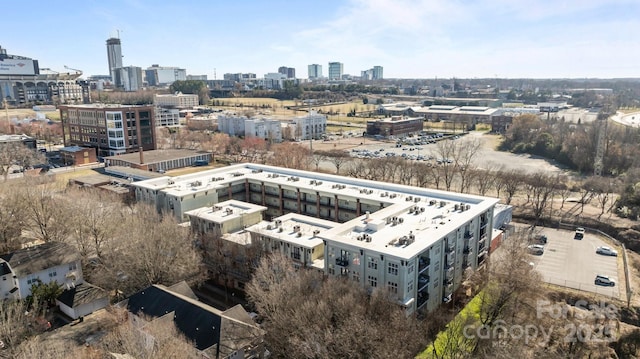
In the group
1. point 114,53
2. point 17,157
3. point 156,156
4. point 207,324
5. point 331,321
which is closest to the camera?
point 331,321

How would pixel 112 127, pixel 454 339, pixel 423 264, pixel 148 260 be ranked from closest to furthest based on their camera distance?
pixel 454 339
pixel 423 264
pixel 148 260
pixel 112 127

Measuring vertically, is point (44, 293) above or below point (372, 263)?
below

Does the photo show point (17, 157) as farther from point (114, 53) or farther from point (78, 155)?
point (114, 53)

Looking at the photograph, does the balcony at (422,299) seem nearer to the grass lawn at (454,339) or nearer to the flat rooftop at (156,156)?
the grass lawn at (454,339)

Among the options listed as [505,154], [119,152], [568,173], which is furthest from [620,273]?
[119,152]

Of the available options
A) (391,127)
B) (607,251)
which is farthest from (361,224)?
(391,127)

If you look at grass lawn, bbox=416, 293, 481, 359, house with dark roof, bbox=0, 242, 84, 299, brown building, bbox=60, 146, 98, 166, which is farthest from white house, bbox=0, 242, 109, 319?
brown building, bbox=60, 146, 98, 166
